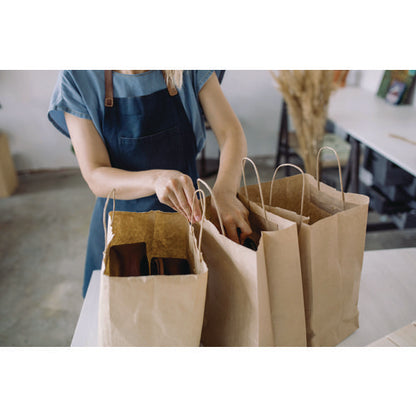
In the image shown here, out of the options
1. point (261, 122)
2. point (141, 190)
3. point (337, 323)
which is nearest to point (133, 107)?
point (141, 190)

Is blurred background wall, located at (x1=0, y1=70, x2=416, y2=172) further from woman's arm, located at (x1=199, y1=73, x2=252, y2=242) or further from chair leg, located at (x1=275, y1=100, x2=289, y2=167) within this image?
woman's arm, located at (x1=199, y1=73, x2=252, y2=242)

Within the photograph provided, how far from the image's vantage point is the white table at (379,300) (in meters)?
0.95

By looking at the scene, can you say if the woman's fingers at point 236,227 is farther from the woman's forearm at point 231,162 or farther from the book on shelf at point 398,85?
the book on shelf at point 398,85

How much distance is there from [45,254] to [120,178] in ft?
7.52

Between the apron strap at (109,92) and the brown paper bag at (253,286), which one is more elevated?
the apron strap at (109,92)

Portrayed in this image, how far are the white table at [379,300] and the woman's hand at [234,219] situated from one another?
0.38 meters

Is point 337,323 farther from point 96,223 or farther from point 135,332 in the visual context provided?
point 96,223

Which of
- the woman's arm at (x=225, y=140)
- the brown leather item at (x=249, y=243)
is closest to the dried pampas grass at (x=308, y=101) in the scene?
the woman's arm at (x=225, y=140)

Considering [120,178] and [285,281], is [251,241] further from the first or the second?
[120,178]

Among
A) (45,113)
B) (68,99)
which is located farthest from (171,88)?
(45,113)

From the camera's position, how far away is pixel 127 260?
32.0 inches

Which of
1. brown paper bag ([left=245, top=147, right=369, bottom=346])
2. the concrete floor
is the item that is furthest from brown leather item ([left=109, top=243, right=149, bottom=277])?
the concrete floor

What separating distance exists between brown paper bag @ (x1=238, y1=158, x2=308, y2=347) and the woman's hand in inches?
2.5

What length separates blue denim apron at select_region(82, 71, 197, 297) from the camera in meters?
1.26
